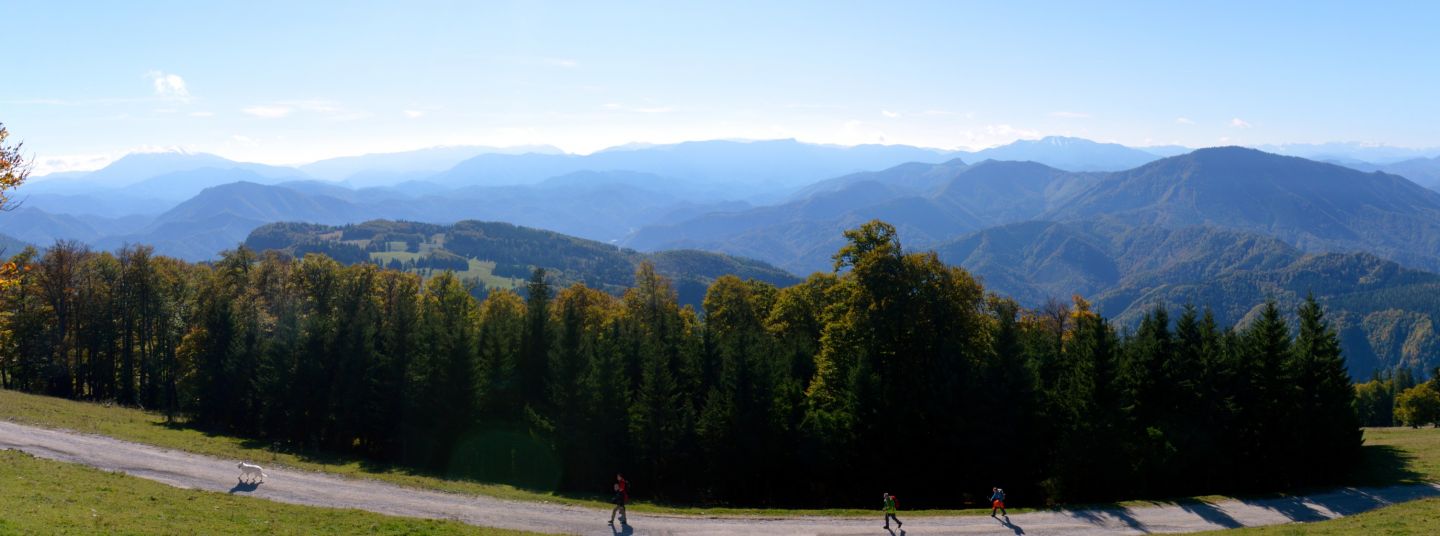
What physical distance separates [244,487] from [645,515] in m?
16.7

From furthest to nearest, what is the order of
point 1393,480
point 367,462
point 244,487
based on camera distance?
point 367,462, point 1393,480, point 244,487

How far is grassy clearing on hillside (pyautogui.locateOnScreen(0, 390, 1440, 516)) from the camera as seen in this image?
33.5 meters

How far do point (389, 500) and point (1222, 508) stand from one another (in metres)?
35.8

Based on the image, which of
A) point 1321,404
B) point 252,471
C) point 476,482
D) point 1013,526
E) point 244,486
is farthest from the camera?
point 1321,404

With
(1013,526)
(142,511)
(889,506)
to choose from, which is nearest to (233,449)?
(142,511)

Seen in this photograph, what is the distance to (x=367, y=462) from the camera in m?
42.2

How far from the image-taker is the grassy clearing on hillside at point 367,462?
110ft

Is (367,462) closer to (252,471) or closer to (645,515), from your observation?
(252,471)

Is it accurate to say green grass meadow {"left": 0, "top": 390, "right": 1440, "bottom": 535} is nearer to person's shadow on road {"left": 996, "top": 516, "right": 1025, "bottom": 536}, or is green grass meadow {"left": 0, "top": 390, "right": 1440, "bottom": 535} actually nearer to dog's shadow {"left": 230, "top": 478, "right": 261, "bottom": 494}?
person's shadow on road {"left": 996, "top": 516, "right": 1025, "bottom": 536}

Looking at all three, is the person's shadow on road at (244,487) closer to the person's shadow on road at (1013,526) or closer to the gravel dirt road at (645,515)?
the gravel dirt road at (645,515)

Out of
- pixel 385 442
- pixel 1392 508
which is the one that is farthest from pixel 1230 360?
pixel 385 442

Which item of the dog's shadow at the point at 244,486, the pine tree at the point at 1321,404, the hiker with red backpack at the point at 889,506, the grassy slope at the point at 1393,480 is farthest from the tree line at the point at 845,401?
the dog's shadow at the point at 244,486

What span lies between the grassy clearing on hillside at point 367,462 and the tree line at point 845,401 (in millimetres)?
2476

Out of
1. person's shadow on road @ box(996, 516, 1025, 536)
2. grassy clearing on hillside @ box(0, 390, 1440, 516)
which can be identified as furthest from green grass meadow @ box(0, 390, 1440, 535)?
person's shadow on road @ box(996, 516, 1025, 536)
